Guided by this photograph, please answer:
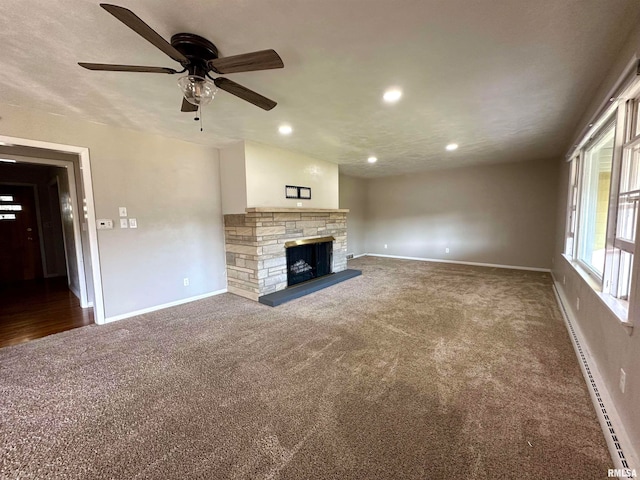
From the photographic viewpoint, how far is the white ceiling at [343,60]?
142cm

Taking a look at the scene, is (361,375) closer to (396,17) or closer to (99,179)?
(396,17)

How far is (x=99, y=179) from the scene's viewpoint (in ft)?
10.2

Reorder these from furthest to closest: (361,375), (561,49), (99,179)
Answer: (99,179), (361,375), (561,49)

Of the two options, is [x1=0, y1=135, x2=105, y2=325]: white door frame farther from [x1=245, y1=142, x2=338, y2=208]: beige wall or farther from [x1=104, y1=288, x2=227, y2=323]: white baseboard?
[x1=245, y1=142, x2=338, y2=208]: beige wall

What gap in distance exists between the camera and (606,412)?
1.59 m

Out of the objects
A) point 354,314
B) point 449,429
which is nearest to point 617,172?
point 449,429

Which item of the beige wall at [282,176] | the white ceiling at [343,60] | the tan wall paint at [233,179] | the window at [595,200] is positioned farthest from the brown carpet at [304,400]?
the white ceiling at [343,60]

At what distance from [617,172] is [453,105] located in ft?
4.68

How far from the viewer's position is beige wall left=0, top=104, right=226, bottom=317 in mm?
3000

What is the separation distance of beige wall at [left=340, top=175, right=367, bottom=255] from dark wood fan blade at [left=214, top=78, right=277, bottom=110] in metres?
5.17

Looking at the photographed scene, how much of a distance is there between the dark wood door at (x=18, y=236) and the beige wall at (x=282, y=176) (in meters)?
5.29

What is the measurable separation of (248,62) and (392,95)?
4.74ft

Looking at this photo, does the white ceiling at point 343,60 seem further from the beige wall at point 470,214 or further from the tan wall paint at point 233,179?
the beige wall at point 470,214

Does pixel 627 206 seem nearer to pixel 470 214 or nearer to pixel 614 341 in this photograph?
pixel 614 341
